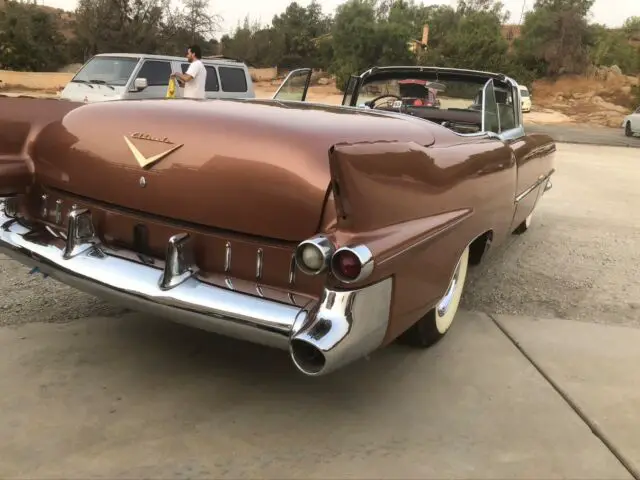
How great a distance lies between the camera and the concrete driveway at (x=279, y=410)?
2174 mm

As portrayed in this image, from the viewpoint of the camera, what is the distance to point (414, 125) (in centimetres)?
305

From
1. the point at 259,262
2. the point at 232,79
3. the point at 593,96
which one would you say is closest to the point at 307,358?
the point at 259,262

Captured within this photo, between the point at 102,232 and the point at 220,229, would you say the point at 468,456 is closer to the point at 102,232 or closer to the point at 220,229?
the point at 220,229

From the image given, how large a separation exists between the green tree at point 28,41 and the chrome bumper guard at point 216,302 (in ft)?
130

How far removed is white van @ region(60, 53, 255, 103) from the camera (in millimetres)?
10219

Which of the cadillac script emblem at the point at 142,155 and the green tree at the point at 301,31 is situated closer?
the cadillac script emblem at the point at 142,155

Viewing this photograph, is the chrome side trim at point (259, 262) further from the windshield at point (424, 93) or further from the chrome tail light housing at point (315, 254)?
the windshield at point (424, 93)

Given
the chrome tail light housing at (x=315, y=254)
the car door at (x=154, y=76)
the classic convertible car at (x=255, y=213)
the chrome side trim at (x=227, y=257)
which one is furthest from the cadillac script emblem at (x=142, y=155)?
the car door at (x=154, y=76)

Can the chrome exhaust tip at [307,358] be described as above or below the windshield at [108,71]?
below

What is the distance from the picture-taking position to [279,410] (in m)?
2.51

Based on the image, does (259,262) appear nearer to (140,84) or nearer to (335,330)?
(335,330)

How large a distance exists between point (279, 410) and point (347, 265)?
2.79 ft

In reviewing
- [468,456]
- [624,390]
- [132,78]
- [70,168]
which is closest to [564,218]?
[624,390]

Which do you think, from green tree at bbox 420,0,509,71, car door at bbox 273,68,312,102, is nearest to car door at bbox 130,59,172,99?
car door at bbox 273,68,312,102
